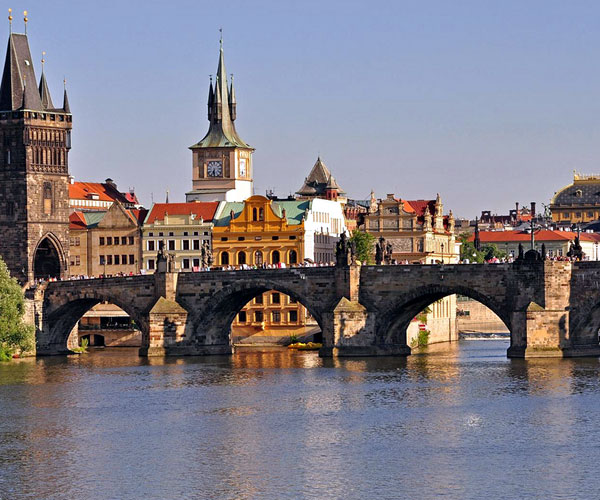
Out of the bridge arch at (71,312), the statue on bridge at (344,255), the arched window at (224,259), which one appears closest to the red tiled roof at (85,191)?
the arched window at (224,259)

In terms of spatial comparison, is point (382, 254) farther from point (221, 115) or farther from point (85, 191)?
point (85, 191)

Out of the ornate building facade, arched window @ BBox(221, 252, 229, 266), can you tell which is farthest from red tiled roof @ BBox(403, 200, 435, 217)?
arched window @ BBox(221, 252, 229, 266)

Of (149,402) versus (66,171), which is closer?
(149,402)

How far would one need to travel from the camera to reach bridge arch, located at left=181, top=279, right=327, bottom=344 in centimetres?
13050

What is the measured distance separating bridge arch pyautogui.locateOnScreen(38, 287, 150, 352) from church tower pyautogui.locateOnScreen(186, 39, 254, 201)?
3392cm

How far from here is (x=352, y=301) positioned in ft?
417

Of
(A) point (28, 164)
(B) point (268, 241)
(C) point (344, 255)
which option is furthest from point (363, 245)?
(C) point (344, 255)

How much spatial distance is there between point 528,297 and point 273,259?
43811mm

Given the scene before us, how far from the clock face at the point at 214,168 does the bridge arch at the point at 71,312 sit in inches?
1381

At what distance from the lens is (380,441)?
84.8 metres

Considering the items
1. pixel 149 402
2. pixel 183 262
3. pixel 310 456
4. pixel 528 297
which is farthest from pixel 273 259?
pixel 310 456

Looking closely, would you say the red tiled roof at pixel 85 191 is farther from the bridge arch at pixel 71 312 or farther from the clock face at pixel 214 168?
the bridge arch at pixel 71 312

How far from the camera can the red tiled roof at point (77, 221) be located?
167 m

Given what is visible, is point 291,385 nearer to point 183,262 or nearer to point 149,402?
point 149,402
